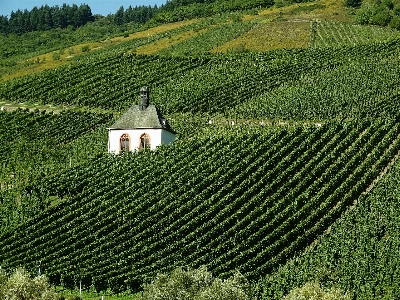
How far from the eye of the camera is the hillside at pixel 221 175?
64.2 metres

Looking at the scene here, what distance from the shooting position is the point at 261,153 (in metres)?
79.8

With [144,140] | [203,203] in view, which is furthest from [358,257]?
[144,140]

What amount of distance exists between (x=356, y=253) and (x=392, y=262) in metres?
3.05

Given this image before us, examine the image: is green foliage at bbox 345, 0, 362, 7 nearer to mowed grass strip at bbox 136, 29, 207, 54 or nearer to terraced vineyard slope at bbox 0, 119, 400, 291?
mowed grass strip at bbox 136, 29, 207, 54

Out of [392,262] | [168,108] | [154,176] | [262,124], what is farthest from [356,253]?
[168,108]

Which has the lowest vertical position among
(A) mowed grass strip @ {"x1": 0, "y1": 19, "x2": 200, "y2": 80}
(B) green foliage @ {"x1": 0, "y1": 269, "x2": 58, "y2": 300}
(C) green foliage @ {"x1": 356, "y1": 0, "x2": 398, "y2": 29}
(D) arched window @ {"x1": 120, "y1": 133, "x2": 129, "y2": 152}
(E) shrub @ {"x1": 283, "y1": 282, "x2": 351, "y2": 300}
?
(E) shrub @ {"x1": 283, "y1": 282, "x2": 351, "y2": 300}

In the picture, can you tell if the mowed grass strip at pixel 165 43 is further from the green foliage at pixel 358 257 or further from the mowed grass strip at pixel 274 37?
the green foliage at pixel 358 257

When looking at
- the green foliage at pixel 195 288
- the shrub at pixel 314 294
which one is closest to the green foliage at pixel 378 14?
the green foliage at pixel 195 288

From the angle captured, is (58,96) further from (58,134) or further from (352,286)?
(352,286)

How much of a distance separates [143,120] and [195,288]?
41342mm

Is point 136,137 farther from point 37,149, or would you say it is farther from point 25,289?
point 25,289

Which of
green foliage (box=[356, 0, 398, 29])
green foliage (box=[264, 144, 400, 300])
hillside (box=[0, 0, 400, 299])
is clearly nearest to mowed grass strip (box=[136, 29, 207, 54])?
hillside (box=[0, 0, 400, 299])

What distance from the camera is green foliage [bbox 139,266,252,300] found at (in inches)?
1946

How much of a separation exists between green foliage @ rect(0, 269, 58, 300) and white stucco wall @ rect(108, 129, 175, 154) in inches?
1504
